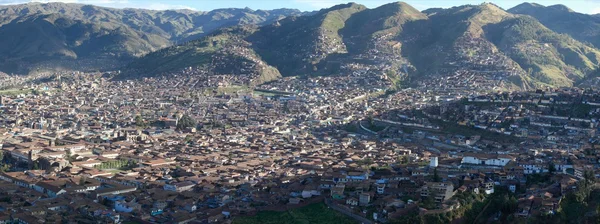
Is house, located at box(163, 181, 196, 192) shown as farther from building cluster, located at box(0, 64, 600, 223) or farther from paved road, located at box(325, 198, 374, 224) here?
paved road, located at box(325, 198, 374, 224)

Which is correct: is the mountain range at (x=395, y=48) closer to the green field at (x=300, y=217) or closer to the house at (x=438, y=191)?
the house at (x=438, y=191)

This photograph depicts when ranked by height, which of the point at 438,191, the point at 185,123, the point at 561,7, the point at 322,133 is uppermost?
the point at 561,7

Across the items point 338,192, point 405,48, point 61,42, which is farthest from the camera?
point 61,42

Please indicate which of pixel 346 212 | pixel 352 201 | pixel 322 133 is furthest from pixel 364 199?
pixel 322 133

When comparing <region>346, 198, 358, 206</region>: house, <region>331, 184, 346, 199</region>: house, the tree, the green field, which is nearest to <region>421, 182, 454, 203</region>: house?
<region>346, 198, 358, 206</region>: house

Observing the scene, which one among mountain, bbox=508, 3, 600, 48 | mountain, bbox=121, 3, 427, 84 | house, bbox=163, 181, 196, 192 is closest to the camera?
house, bbox=163, 181, 196, 192

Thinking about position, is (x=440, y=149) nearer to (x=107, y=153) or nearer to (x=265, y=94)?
(x=107, y=153)

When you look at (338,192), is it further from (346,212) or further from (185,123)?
(185,123)
